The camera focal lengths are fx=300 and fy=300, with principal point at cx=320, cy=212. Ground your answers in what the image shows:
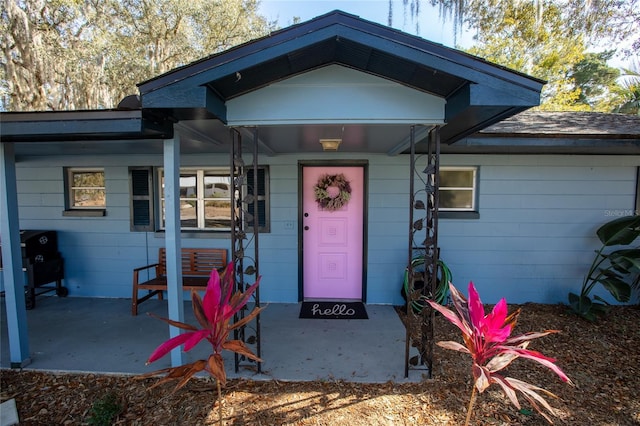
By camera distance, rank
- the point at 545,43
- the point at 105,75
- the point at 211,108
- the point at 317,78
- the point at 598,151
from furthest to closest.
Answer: the point at 545,43
the point at 105,75
the point at 598,151
the point at 317,78
the point at 211,108

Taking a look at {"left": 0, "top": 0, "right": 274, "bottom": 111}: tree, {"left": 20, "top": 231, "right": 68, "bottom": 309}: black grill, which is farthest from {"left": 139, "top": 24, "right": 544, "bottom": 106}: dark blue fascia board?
{"left": 0, "top": 0, "right": 274, "bottom": 111}: tree

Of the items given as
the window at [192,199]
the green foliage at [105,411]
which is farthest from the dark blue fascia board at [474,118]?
the green foliage at [105,411]

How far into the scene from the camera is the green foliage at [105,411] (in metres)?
1.99

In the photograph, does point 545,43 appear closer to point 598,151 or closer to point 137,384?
point 598,151

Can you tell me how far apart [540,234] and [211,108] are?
442 centimetres

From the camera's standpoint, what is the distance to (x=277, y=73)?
2.26m

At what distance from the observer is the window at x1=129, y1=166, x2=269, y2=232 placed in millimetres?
4293

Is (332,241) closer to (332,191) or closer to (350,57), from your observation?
(332,191)

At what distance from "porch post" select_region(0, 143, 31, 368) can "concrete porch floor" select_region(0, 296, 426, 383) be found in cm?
21

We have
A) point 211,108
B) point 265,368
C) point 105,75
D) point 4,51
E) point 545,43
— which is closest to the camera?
point 211,108

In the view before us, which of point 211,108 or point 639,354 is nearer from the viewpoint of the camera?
point 211,108

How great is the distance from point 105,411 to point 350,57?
3.00 meters

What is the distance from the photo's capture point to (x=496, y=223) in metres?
4.12

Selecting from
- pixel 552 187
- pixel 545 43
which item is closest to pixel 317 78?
pixel 552 187
